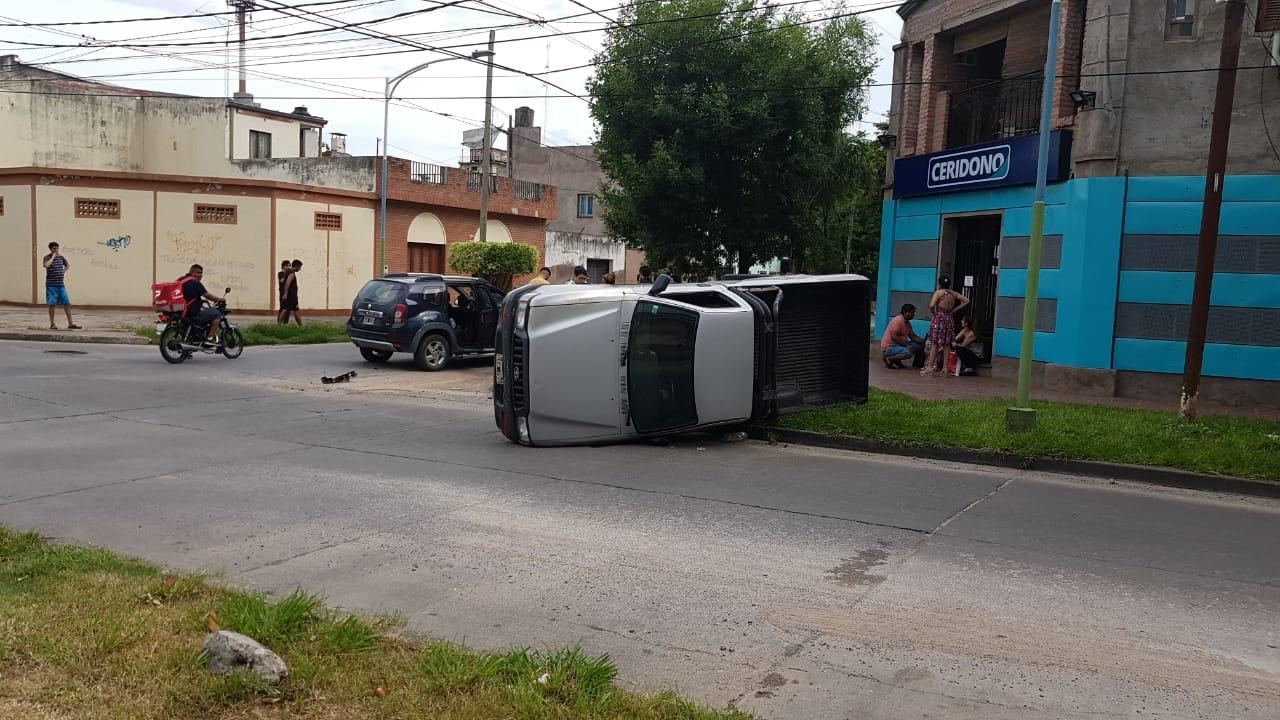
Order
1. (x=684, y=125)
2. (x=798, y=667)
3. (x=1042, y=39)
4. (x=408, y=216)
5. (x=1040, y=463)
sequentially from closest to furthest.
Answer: (x=798, y=667) < (x=1040, y=463) < (x=1042, y=39) < (x=684, y=125) < (x=408, y=216)

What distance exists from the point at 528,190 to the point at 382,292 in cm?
2658

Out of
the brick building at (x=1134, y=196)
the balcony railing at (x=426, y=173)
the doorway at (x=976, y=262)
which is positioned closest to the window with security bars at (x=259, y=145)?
the balcony railing at (x=426, y=173)

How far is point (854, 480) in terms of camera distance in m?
8.88

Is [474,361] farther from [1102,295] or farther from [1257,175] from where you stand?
[1257,175]

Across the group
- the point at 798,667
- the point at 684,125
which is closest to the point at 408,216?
the point at 684,125

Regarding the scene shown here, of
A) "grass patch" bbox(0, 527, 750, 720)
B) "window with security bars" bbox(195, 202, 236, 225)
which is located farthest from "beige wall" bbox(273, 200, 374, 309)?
"grass patch" bbox(0, 527, 750, 720)

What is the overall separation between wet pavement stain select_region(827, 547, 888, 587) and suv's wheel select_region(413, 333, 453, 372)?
39.8ft

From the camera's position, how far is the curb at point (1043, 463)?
896 cm

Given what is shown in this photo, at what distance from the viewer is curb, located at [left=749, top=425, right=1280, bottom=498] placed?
8.96 metres

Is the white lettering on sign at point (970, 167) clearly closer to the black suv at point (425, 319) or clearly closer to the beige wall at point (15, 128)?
the black suv at point (425, 319)

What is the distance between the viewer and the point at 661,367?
1009 centimetres

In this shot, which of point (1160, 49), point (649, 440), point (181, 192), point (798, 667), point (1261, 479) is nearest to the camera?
point (798, 667)

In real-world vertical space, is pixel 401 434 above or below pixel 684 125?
below

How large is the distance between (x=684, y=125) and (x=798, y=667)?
18.4 metres
